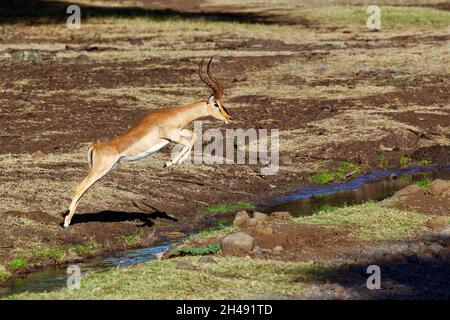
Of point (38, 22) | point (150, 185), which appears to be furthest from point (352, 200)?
point (38, 22)

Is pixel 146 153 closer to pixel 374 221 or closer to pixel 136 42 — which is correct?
pixel 374 221

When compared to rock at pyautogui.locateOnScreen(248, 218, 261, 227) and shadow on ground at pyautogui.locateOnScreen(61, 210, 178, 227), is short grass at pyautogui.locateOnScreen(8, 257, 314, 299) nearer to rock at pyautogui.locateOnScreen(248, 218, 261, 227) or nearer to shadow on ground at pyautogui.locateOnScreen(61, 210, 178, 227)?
rock at pyautogui.locateOnScreen(248, 218, 261, 227)

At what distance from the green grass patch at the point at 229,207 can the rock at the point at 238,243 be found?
4259 millimetres

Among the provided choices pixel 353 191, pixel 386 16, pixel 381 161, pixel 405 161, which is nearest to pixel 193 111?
pixel 353 191

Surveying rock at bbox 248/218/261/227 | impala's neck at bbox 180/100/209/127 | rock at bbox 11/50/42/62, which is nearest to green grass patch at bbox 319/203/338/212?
rock at bbox 248/218/261/227

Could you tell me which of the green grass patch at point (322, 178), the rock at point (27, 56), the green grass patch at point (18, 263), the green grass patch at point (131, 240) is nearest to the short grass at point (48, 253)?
the green grass patch at point (18, 263)

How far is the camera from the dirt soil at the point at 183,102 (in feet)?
53.3

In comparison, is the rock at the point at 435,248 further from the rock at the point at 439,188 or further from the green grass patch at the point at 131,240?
the green grass patch at the point at 131,240

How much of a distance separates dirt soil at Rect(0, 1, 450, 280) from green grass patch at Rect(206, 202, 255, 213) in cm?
22

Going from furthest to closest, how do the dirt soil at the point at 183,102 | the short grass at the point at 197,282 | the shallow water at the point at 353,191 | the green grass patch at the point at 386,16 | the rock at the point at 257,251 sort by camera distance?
the green grass patch at the point at 386,16, the shallow water at the point at 353,191, the dirt soil at the point at 183,102, the rock at the point at 257,251, the short grass at the point at 197,282

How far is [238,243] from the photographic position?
12742 millimetres

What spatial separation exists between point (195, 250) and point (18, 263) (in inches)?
93.9

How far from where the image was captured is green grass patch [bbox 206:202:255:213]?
1722cm
